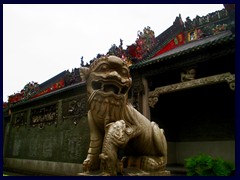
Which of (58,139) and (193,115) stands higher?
(193,115)

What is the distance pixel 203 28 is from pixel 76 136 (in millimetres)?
5564

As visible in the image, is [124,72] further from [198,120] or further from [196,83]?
[198,120]

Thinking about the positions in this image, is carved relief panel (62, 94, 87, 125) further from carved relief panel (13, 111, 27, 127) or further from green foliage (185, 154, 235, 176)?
green foliage (185, 154, 235, 176)

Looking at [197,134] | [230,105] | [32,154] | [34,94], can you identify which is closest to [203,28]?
[230,105]

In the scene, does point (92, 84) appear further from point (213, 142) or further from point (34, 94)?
point (34, 94)

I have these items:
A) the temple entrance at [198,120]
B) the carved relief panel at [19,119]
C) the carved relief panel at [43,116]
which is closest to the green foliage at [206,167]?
the temple entrance at [198,120]

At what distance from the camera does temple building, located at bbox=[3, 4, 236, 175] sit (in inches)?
313

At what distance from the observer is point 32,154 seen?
10.9 meters

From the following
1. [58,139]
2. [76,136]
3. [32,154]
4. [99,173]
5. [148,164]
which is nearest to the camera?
[99,173]

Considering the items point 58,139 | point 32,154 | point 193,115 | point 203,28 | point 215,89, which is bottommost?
point 32,154

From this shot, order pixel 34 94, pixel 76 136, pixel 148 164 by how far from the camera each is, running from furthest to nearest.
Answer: pixel 34 94 → pixel 76 136 → pixel 148 164

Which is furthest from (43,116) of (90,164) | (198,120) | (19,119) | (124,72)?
(124,72)

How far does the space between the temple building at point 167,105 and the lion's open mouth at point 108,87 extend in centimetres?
360

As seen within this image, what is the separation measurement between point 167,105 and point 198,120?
48.1 inches
